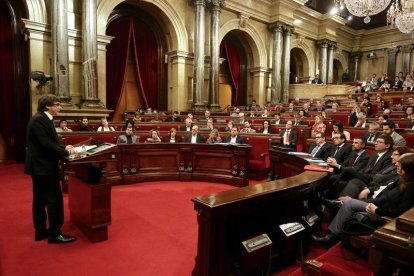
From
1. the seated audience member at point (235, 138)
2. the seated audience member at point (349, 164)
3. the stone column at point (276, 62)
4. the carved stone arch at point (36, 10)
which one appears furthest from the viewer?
the stone column at point (276, 62)

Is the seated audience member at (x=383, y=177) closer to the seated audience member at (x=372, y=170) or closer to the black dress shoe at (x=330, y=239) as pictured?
the seated audience member at (x=372, y=170)

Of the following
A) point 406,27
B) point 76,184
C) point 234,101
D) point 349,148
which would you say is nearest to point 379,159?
point 349,148

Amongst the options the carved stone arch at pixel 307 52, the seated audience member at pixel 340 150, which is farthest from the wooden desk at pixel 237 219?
the carved stone arch at pixel 307 52

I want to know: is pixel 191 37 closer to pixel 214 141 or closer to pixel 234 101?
pixel 234 101

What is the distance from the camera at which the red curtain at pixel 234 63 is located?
45.6ft

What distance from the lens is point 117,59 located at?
10.5 metres

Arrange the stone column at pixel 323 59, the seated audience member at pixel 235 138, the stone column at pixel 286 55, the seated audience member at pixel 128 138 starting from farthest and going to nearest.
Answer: the stone column at pixel 323 59
the stone column at pixel 286 55
the seated audience member at pixel 235 138
the seated audience member at pixel 128 138

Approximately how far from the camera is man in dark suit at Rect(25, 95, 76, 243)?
106 inches

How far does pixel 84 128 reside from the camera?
6.73 meters

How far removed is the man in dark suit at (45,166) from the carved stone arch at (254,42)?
35.5ft

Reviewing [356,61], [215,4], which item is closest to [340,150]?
[215,4]

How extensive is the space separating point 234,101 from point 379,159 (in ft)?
37.7

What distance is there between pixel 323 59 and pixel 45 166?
1723 cm

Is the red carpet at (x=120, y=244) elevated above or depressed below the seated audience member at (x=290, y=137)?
below
